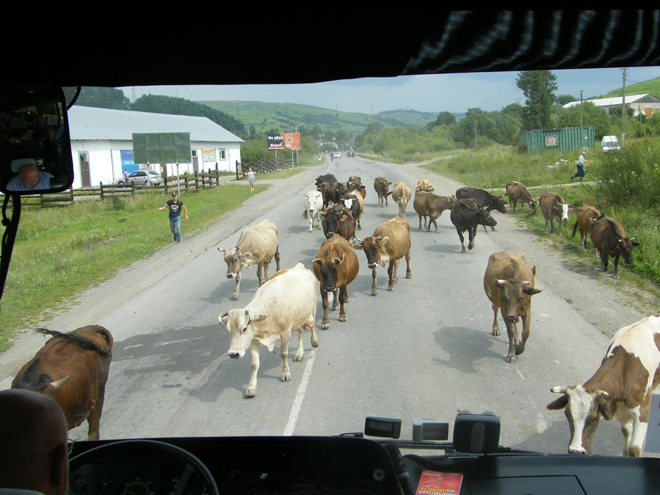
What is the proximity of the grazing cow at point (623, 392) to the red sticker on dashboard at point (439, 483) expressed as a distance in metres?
3.01

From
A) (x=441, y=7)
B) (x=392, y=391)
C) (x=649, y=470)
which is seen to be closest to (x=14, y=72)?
(x=441, y=7)

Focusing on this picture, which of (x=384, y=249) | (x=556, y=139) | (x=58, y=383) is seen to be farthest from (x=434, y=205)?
(x=556, y=139)

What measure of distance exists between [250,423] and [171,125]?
36.1 meters

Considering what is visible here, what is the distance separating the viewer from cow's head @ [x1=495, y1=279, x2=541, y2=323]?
31.8 feet

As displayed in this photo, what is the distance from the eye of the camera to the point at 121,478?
125 inches

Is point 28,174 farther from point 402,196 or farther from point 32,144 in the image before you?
point 402,196

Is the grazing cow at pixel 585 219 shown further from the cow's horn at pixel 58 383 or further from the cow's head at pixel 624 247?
the cow's horn at pixel 58 383

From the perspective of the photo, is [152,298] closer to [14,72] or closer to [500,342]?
[500,342]

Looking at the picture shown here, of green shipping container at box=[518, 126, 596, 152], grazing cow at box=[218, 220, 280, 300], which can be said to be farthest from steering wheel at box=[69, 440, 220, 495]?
green shipping container at box=[518, 126, 596, 152]

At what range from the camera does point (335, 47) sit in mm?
2639

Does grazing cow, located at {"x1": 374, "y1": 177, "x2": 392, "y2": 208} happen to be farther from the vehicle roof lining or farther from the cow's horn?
the vehicle roof lining

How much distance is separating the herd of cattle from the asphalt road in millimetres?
439

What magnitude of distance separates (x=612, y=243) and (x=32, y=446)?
51.4ft

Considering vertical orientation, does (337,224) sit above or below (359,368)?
above
